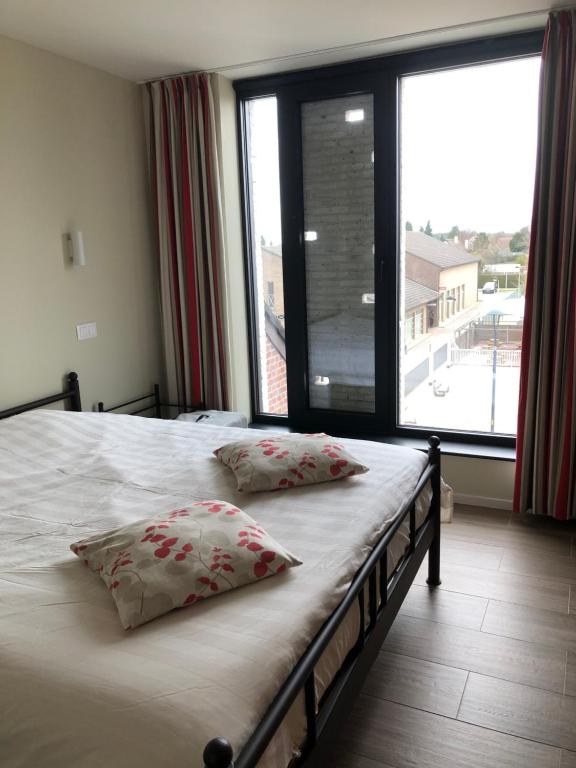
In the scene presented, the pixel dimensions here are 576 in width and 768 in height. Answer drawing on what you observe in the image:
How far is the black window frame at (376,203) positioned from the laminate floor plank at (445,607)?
1.24 m

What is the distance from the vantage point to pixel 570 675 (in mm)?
2271

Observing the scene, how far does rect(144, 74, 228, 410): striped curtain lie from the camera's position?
385 cm

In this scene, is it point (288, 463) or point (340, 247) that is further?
point (340, 247)

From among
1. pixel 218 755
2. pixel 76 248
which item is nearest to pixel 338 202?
pixel 76 248

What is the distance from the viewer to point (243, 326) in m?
4.31

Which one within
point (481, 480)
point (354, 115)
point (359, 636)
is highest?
point (354, 115)

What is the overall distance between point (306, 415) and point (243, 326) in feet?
2.40

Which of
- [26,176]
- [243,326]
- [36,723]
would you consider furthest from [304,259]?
[36,723]

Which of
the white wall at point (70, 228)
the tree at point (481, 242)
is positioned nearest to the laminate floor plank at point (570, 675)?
the tree at point (481, 242)

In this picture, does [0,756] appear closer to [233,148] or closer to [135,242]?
[135,242]

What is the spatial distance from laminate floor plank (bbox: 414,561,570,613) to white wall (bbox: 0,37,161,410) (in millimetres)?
2149

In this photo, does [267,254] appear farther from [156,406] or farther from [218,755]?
[218,755]

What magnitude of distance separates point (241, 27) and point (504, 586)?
2864 millimetres

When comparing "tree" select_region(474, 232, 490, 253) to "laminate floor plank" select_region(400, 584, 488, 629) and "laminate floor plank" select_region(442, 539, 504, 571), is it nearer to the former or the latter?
"laminate floor plank" select_region(442, 539, 504, 571)
